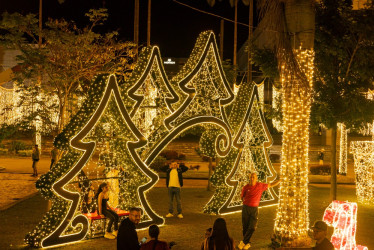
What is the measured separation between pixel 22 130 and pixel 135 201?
373 cm

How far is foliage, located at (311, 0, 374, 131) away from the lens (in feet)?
47.1

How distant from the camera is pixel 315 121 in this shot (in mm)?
15273

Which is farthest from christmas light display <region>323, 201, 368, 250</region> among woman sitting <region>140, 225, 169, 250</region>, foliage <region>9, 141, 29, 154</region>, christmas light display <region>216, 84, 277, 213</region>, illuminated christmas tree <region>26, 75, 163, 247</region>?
foliage <region>9, 141, 29, 154</region>

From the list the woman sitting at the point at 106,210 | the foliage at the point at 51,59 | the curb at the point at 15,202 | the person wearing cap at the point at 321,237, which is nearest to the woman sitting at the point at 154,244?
the person wearing cap at the point at 321,237

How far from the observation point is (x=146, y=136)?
13.0m

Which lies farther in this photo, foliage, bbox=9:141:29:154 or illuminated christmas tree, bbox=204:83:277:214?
foliage, bbox=9:141:29:154

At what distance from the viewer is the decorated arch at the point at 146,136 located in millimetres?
10305

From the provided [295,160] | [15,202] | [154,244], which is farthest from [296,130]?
[15,202]

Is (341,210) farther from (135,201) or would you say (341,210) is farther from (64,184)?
(64,184)

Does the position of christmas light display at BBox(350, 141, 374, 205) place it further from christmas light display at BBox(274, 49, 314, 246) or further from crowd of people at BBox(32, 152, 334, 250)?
christmas light display at BBox(274, 49, 314, 246)

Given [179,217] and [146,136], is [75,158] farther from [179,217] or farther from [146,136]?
[179,217]

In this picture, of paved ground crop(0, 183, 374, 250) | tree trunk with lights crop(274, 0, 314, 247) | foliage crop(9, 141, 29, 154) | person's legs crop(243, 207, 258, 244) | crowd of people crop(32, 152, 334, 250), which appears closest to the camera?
crowd of people crop(32, 152, 334, 250)

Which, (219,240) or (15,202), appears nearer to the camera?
(219,240)

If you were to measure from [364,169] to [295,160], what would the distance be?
8.02 meters
